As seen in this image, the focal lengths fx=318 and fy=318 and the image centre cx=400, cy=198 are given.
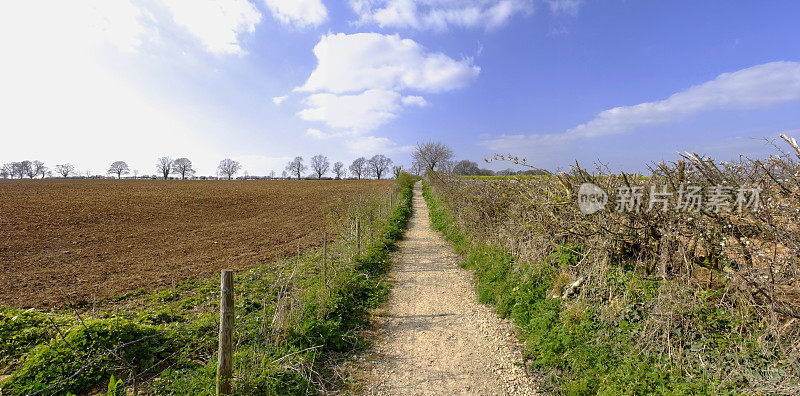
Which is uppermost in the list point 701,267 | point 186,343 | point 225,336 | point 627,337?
point 701,267

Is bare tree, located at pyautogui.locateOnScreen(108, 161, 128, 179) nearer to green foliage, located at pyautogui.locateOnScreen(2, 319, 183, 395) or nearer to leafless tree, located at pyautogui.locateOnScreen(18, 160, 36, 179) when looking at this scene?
leafless tree, located at pyautogui.locateOnScreen(18, 160, 36, 179)

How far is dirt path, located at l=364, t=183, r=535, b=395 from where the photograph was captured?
3.59m

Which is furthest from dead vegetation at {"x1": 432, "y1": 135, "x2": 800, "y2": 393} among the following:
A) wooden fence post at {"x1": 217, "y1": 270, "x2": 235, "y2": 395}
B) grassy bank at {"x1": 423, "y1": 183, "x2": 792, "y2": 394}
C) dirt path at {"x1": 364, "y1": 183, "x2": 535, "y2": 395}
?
wooden fence post at {"x1": 217, "y1": 270, "x2": 235, "y2": 395}

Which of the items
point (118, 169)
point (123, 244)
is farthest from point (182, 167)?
point (123, 244)

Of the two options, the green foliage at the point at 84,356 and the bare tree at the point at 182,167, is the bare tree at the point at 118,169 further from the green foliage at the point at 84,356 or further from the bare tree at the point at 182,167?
the green foliage at the point at 84,356

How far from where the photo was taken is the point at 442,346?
434 centimetres

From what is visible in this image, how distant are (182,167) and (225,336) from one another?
392 feet

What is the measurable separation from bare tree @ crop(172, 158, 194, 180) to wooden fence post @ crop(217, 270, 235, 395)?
388 ft

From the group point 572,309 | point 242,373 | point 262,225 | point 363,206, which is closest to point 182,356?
point 242,373

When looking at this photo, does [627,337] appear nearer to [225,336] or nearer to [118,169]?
[225,336]

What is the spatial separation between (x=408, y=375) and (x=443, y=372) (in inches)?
16.6

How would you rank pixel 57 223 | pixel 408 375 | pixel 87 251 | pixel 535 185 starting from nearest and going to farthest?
1. pixel 408 375
2. pixel 535 185
3. pixel 87 251
4. pixel 57 223

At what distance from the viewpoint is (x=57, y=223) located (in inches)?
546

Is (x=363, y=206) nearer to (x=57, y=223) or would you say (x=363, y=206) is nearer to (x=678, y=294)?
(x=678, y=294)
